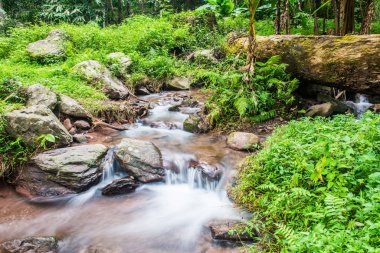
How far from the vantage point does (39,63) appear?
9961 millimetres

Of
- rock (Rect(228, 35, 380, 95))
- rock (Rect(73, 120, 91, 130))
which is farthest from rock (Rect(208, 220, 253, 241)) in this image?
rock (Rect(228, 35, 380, 95))

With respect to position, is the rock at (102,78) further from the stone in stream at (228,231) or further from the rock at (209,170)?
the stone in stream at (228,231)

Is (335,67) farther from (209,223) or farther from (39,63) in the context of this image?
(39,63)

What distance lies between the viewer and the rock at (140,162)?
5.03 m

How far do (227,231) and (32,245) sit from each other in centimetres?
239

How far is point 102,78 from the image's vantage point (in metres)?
8.59

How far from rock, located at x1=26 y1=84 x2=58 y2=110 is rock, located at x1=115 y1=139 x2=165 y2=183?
2102mm

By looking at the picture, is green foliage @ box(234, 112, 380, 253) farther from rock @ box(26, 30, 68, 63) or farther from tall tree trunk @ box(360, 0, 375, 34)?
rock @ box(26, 30, 68, 63)

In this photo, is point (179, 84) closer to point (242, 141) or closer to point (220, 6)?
point (242, 141)

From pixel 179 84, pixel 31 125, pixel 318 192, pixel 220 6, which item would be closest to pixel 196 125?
pixel 31 125

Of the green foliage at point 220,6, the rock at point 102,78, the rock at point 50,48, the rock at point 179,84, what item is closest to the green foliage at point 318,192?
the rock at point 102,78

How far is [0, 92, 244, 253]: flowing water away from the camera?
3812 millimetres

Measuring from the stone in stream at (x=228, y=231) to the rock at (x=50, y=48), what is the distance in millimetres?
8705

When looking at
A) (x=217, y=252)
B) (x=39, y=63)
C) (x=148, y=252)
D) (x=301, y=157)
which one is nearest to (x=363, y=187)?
(x=301, y=157)
